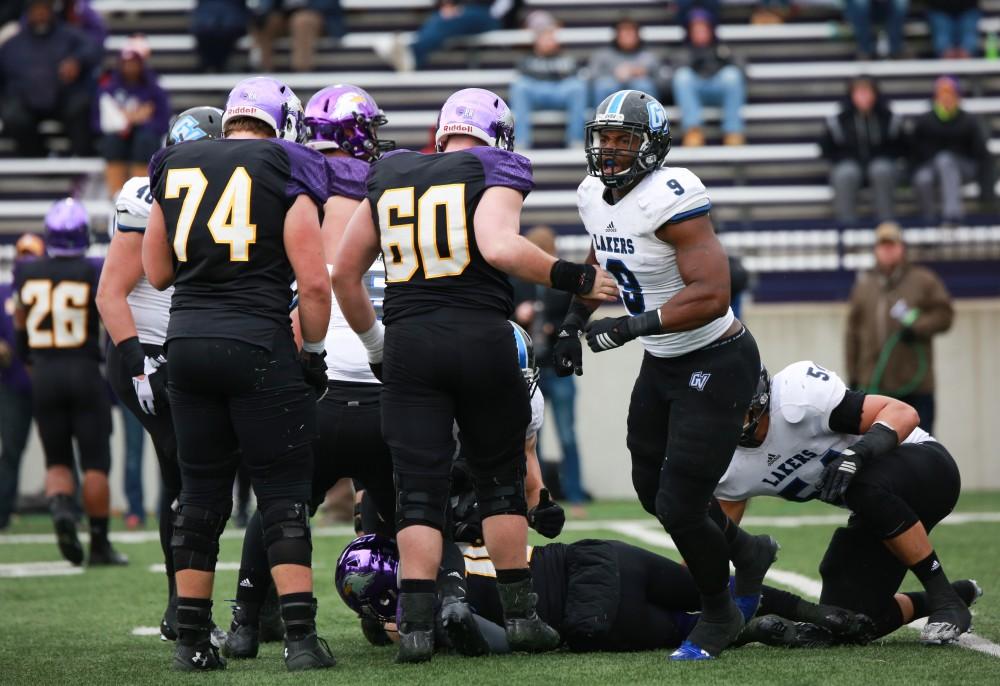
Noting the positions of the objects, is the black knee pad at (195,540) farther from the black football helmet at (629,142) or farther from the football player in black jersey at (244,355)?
the black football helmet at (629,142)

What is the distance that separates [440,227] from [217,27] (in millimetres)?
10290

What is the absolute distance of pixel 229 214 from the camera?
450 centimetres

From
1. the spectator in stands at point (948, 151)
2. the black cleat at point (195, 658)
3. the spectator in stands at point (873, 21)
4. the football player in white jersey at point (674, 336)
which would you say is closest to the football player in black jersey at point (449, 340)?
the football player in white jersey at point (674, 336)

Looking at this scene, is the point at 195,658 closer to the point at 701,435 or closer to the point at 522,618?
the point at 522,618

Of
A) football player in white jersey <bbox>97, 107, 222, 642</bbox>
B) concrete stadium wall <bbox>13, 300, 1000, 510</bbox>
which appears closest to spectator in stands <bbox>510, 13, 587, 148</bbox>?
concrete stadium wall <bbox>13, 300, 1000, 510</bbox>

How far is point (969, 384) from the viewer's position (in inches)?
453

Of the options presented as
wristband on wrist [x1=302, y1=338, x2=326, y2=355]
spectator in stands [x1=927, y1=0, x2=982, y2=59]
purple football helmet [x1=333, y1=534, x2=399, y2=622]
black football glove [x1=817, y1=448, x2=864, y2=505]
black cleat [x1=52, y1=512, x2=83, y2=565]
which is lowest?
black cleat [x1=52, y1=512, x2=83, y2=565]

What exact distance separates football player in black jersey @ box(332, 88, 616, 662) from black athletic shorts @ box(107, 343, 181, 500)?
3.35ft

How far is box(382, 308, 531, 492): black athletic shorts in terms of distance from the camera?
181 inches

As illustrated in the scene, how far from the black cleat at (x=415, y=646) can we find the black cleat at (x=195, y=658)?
0.58 metres

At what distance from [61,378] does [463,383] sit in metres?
4.32

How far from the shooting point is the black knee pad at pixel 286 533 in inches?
178

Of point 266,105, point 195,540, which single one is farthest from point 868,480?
point 266,105

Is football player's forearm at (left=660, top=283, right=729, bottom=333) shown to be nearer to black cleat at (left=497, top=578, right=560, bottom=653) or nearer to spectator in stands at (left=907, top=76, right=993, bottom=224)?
black cleat at (left=497, top=578, right=560, bottom=653)
